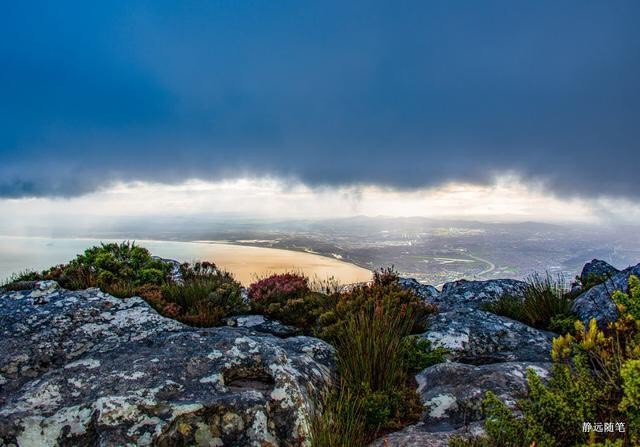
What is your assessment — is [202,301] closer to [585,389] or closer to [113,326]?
[113,326]

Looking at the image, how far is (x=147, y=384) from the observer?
4.40m

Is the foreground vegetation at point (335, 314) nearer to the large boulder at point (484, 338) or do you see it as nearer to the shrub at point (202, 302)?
the shrub at point (202, 302)

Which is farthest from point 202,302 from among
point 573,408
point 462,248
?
point 462,248

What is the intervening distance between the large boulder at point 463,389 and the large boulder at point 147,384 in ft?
4.38

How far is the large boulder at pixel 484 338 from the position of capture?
678 cm

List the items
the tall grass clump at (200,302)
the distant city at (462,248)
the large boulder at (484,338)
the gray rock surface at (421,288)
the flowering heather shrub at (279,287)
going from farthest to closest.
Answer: the distant city at (462,248) → the gray rock surface at (421,288) → the flowering heather shrub at (279,287) → the tall grass clump at (200,302) → the large boulder at (484,338)

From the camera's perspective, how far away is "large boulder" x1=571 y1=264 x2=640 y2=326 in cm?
806

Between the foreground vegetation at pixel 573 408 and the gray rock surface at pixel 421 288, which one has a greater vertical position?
the foreground vegetation at pixel 573 408

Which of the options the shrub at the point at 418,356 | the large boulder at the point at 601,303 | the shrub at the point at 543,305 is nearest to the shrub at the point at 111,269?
the shrub at the point at 418,356

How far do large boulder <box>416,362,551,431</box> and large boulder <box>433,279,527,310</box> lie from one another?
657 cm

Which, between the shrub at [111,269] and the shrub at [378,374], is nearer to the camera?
the shrub at [378,374]

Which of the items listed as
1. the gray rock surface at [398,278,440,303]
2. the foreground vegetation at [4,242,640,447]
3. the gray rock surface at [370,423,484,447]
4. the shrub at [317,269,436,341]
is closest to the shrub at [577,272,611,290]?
the foreground vegetation at [4,242,640,447]
